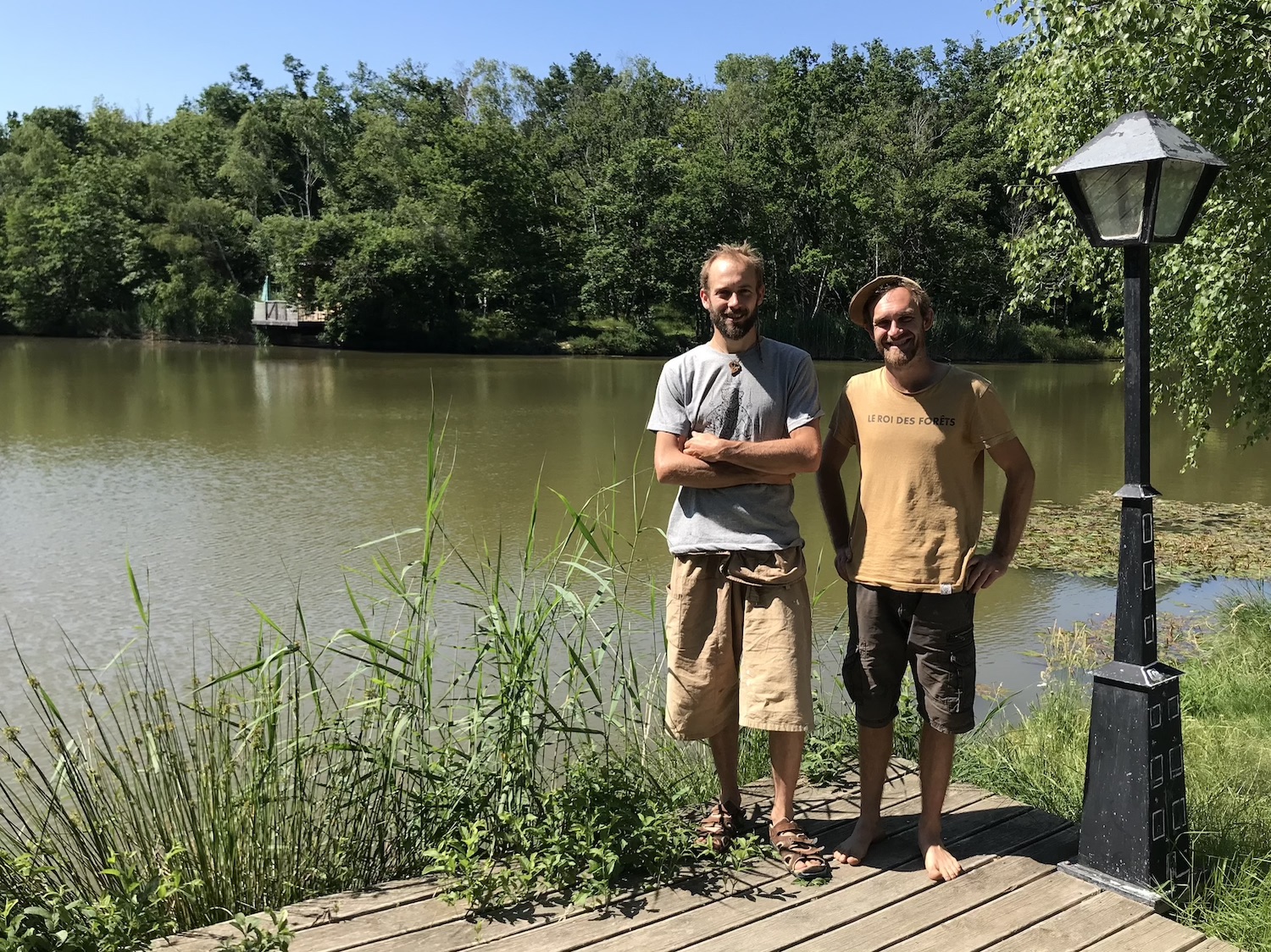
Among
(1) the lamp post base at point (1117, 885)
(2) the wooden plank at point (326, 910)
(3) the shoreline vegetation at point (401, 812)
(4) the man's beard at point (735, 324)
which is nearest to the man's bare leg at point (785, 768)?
(3) the shoreline vegetation at point (401, 812)

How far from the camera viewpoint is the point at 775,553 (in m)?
2.60

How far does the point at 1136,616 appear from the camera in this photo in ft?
8.33

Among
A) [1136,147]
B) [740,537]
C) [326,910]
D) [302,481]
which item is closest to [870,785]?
[740,537]

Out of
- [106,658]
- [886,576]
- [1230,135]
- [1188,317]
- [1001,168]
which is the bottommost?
[106,658]

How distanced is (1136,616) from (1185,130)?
16.9ft

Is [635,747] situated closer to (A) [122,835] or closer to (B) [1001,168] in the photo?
(A) [122,835]

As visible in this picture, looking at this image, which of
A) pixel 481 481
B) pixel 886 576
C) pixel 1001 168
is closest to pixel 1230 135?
pixel 886 576

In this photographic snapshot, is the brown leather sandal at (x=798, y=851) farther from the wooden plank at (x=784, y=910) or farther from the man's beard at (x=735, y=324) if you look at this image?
the man's beard at (x=735, y=324)

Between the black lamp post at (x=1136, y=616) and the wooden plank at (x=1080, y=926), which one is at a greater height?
the black lamp post at (x=1136, y=616)

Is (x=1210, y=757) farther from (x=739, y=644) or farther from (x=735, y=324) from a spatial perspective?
(x=735, y=324)

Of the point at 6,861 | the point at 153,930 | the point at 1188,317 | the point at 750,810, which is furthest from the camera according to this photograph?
the point at 1188,317

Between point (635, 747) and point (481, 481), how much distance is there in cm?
890

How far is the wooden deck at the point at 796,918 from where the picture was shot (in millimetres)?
2260

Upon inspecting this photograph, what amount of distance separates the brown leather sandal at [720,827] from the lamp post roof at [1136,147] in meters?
1.81
